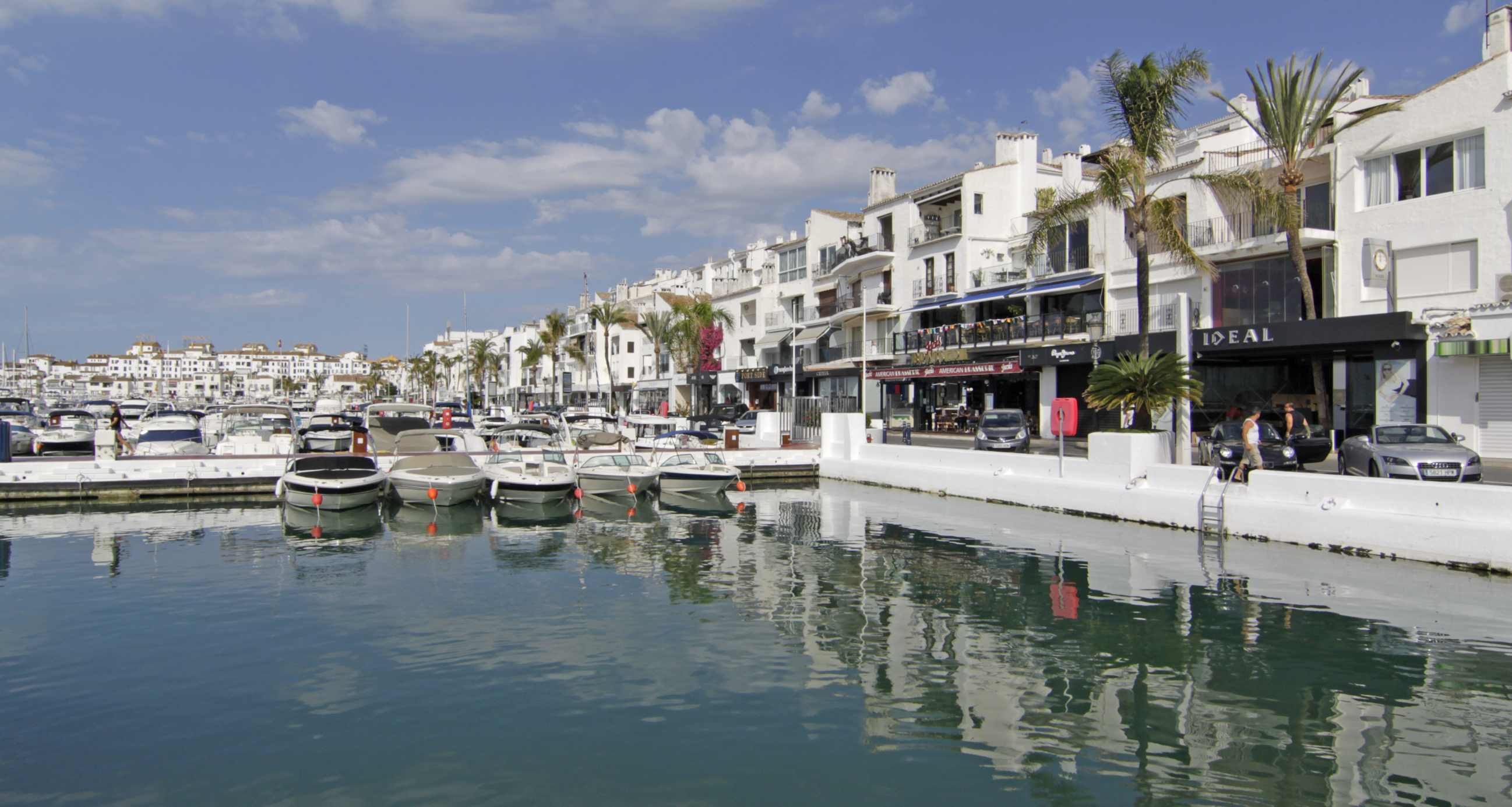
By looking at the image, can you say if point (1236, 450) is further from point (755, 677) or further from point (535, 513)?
point (535, 513)

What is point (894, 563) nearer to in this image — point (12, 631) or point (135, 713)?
point (135, 713)

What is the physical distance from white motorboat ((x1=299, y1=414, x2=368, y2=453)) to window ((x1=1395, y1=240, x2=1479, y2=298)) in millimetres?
35666

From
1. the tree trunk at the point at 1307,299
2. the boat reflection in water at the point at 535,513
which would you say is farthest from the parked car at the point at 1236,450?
the boat reflection in water at the point at 535,513

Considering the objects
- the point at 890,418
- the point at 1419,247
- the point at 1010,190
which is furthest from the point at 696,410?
the point at 1419,247

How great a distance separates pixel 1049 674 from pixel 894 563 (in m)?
8.10

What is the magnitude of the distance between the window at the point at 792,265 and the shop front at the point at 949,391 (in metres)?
13.7

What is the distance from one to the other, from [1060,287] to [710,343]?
126 ft

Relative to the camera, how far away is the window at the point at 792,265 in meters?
67.8

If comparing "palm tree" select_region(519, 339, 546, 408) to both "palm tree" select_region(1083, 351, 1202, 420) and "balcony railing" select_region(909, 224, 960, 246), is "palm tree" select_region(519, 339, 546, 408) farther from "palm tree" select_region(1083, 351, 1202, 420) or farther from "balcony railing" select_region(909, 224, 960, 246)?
"palm tree" select_region(1083, 351, 1202, 420)

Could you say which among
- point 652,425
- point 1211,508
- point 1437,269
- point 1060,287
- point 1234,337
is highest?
point 1060,287

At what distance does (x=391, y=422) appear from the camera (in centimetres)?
4106

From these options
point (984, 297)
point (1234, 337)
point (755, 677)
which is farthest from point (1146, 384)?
point (984, 297)

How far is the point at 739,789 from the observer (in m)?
8.67

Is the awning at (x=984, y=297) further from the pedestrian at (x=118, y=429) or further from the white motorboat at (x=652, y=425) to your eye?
the pedestrian at (x=118, y=429)
